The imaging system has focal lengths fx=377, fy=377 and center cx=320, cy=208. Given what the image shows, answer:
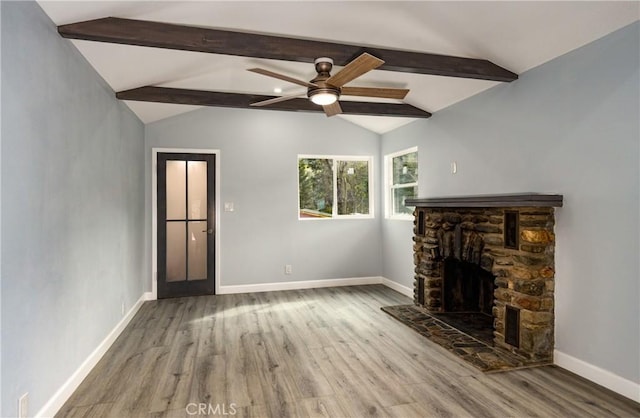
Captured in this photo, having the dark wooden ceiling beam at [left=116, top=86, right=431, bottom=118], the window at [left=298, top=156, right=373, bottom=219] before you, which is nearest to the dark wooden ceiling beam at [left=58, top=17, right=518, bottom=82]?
the dark wooden ceiling beam at [left=116, top=86, right=431, bottom=118]

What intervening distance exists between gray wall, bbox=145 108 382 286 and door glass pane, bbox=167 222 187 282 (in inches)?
11.7

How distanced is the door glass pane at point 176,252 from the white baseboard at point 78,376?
1.26m

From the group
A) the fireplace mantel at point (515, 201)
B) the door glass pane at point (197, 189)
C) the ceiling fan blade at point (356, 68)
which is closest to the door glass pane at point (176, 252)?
the door glass pane at point (197, 189)

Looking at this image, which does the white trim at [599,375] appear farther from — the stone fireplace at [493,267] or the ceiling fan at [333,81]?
the ceiling fan at [333,81]

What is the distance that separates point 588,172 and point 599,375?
1487mm

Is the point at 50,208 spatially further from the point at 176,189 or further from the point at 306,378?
the point at 176,189

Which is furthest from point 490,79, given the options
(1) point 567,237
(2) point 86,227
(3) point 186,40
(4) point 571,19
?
(2) point 86,227

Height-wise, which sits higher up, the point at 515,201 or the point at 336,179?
the point at 336,179

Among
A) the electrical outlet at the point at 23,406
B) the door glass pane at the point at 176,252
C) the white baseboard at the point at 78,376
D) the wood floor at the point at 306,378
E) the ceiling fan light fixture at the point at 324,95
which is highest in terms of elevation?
the ceiling fan light fixture at the point at 324,95

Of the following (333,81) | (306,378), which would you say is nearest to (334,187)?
(333,81)

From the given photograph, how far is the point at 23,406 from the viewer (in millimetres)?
2014

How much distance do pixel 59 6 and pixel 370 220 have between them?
490 cm

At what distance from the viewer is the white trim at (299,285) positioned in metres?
5.68

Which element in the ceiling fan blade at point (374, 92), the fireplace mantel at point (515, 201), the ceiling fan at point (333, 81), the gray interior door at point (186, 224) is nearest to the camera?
the ceiling fan at point (333, 81)
